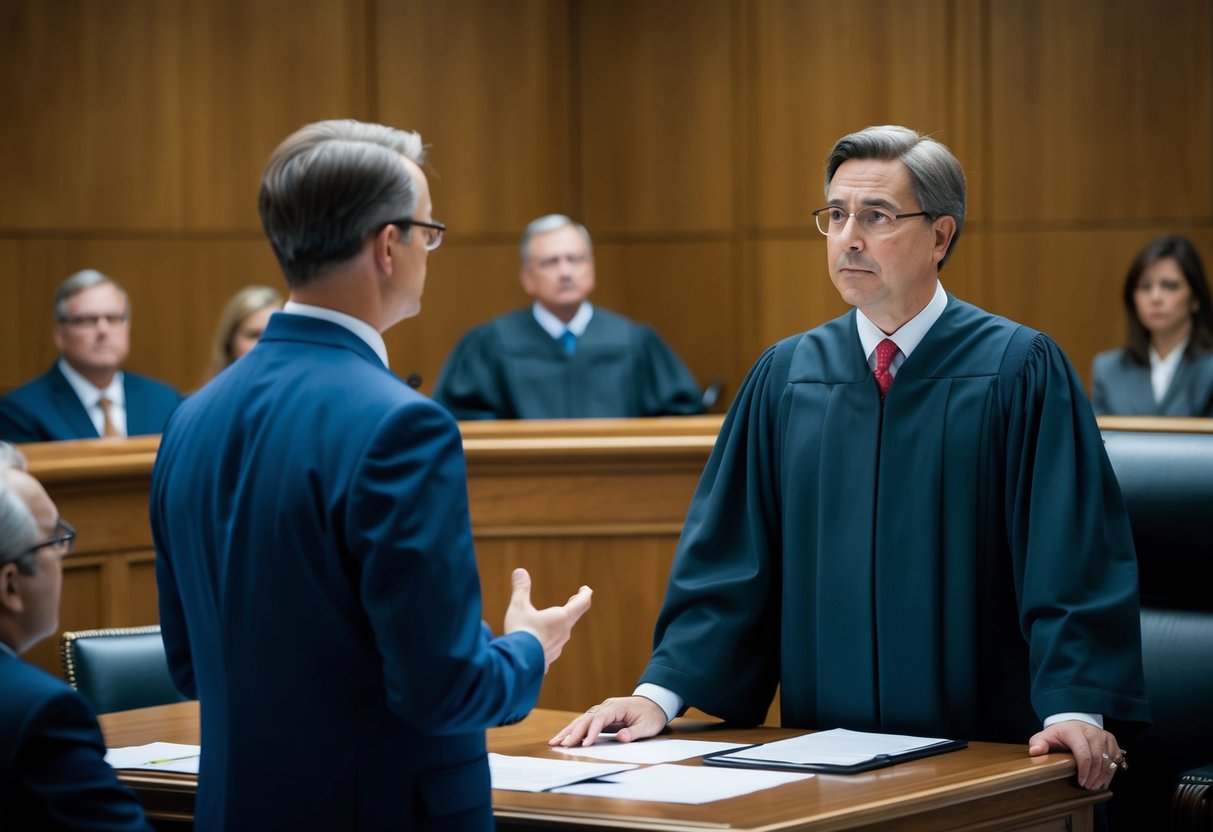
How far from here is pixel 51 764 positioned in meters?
1.83

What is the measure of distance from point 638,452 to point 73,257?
14.6ft

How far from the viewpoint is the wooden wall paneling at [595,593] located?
4363 millimetres

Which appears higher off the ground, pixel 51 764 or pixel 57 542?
pixel 57 542

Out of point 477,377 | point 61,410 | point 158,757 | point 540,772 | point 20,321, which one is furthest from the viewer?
point 20,321

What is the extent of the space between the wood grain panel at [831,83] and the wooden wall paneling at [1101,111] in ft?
0.94

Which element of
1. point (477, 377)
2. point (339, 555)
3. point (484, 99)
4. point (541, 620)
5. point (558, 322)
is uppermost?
point (484, 99)

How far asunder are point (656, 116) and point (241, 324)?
3419 mm

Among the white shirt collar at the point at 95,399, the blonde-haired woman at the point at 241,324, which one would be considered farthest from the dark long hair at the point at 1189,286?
the white shirt collar at the point at 95,399

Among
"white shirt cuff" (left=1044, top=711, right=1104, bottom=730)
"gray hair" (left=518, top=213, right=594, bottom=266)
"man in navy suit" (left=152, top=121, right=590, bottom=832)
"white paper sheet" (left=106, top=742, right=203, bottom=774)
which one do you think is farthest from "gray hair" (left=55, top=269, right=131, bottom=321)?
"white shirt cuff" (left=1044, top=711, right=1104, bottom=730)

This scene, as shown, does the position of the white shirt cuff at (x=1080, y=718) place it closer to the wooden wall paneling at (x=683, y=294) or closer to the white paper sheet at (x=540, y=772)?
the white paper sheet at (x=540, y=772)

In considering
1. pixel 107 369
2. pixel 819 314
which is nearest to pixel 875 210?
pixel 107 369

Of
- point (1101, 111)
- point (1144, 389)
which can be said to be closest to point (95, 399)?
point (1144, 389)

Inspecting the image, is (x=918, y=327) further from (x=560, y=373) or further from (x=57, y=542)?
(x=560, y=373)

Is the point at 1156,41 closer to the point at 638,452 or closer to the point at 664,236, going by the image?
the point at 664,236
